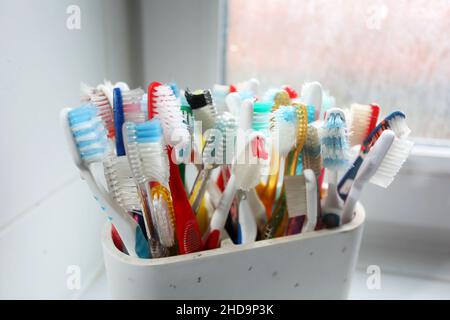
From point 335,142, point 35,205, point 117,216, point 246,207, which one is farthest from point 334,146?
point 35,205

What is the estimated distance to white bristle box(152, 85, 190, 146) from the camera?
366mm

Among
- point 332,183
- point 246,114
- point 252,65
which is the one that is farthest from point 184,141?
point 252,65

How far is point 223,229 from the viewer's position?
1.47ft

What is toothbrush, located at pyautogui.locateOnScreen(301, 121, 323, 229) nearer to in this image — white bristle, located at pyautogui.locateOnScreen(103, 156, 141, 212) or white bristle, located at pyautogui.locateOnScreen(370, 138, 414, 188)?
white bristle, located at pyautogui.locateOnScreen(370, 138, 414, 188)

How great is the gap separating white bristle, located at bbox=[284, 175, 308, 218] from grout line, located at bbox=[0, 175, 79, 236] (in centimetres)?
26

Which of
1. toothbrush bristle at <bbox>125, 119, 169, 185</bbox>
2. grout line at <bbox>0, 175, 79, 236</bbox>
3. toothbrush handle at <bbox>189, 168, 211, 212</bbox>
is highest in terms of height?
toothbrush bristle at <bbox>125, 119, 169, 185</bbox>

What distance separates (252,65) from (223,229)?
11.9 inches

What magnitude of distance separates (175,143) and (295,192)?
137mm

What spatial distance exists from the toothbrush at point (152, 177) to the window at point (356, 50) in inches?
12.5

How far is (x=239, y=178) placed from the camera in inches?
15.8

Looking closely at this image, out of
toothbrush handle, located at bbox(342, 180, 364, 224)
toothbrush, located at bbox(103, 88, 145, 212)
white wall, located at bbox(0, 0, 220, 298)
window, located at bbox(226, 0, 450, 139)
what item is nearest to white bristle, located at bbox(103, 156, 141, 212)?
toothbrush, located at bbox(103, 88, 145, 212)

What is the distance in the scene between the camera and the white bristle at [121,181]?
1.21 ft

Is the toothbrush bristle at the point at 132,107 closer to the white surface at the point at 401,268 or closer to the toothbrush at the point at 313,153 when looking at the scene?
the toothbrush at the point at 313,153
